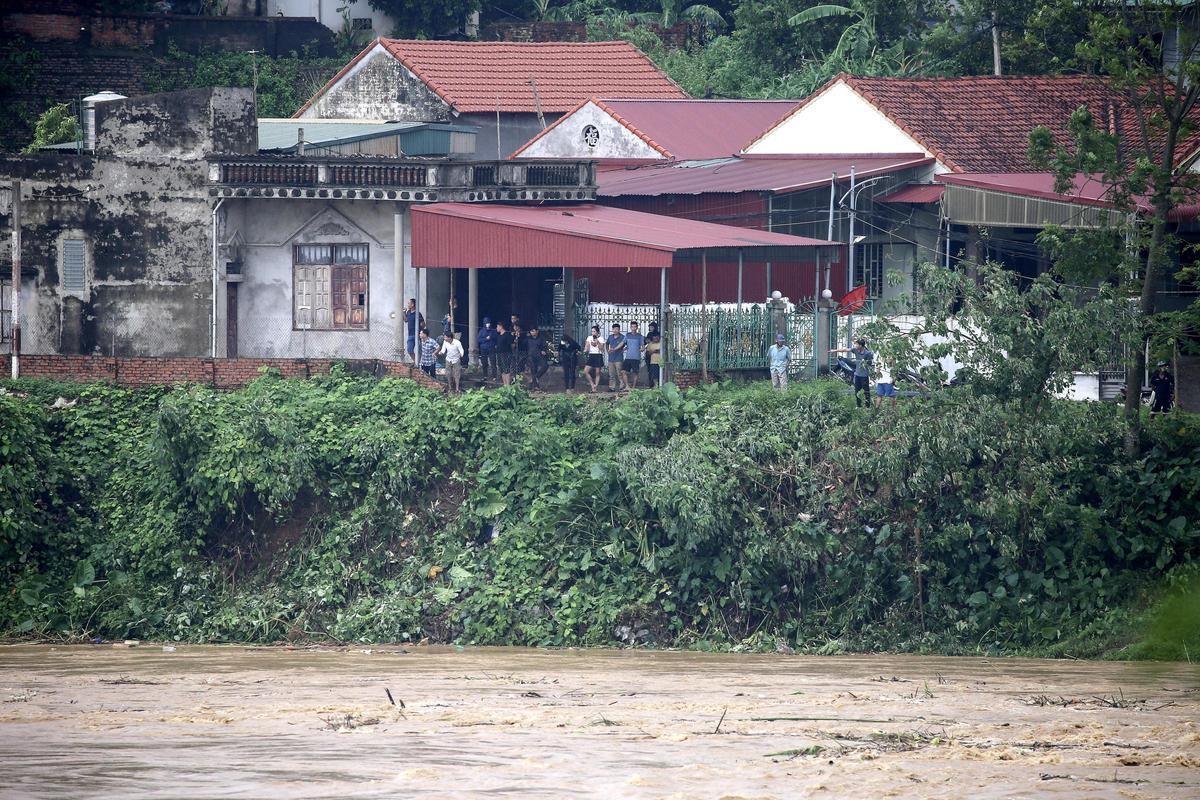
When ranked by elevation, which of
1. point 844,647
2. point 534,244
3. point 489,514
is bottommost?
point 844,647

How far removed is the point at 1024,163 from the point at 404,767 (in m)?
22.9

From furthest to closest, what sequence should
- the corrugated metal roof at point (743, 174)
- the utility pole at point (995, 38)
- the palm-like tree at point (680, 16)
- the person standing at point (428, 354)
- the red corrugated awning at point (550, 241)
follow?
1. the palm-like tree at point (680, 16)
2. the utility pole at point (995, 38)
3. the corrugated metal roof at point (743, 174)
4. the person standing at point (428, 354)
5. the red corrugated awning at point (550, 241)

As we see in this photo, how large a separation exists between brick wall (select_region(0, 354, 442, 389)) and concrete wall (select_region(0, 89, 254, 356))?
5.34 ft

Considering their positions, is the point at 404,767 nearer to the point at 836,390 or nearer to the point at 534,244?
the point at 836,390

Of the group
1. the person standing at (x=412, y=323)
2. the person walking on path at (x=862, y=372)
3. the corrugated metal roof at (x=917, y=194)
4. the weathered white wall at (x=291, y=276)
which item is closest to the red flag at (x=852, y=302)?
the person walking on path at (x=862, y=372)

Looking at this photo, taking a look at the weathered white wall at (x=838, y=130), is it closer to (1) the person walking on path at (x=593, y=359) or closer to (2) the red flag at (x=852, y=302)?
(2) the red flag at (x=852, y=302)

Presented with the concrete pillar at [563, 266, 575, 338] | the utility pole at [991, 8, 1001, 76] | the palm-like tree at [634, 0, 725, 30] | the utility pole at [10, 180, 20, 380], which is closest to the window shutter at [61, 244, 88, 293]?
the utility pole at [10, 180, 20, 380]

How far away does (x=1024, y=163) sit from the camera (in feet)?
101

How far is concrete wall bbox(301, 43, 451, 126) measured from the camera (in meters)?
38.3

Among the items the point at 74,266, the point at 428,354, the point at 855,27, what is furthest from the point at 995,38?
the point at 74,266

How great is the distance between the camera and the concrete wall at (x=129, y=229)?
2586 centimetres

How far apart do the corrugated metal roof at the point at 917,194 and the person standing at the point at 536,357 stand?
8.58 m

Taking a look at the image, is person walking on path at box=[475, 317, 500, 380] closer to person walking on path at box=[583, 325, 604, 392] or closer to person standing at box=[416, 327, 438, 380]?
person standing at box=[416, 327, 438, 380]

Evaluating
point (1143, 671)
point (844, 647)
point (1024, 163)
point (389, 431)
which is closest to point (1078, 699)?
point (1143, 671)
